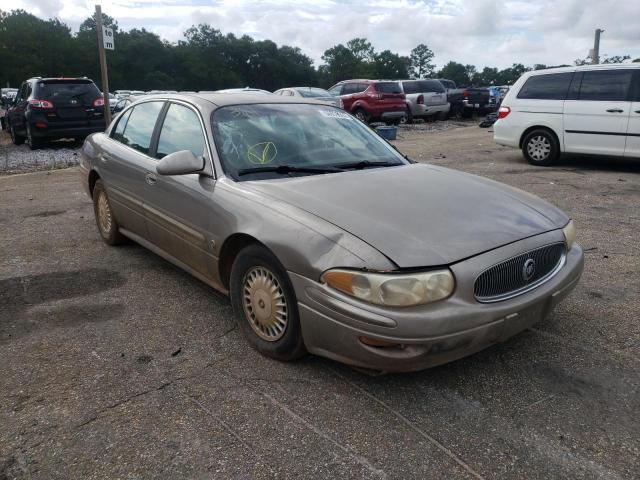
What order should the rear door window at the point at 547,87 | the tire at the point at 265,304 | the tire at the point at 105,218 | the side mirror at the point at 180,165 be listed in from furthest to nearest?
the rear door window at the point at 547,87 < the tire at the point at 105,218 < the side mirror at the point at 180,165 < the tire at the point at 265,304

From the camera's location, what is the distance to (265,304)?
10.2ft

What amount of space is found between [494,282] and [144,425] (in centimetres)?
179

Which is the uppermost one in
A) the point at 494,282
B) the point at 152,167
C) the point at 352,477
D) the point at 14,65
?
the point at 14,65

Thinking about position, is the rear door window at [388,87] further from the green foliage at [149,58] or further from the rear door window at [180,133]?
→ the green foliage at [149,58]

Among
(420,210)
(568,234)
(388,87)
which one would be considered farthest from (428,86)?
(420,210)

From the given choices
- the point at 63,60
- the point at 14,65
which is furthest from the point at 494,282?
the point at 63,60

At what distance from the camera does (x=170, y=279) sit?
4.50 meters

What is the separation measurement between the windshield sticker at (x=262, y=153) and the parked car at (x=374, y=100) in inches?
611

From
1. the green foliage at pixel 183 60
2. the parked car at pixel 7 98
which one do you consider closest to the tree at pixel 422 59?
the green foliage at pixel 183 60

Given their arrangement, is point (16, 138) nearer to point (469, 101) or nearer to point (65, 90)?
point (65, 90)

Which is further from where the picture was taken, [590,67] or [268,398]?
[590,67]

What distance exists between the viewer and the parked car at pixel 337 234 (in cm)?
257

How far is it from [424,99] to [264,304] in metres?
19.5

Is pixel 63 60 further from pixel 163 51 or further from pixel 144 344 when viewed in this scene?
pixel 144 344
